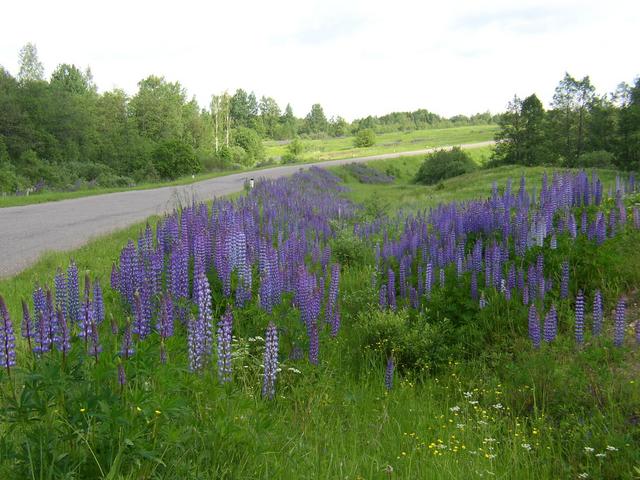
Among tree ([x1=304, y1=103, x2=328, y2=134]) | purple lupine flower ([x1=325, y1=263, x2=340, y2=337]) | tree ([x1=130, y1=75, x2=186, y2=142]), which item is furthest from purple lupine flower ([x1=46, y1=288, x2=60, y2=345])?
tree ([x1=304, y1=103, x2=328, y2=134])

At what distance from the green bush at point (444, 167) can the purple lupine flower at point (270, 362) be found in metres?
29.5

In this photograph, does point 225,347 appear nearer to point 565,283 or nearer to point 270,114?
point 565,283

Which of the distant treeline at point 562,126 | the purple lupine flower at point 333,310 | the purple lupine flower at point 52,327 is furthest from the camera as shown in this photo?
the distant treeline at point 562,126

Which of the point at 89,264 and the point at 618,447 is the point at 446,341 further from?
the point at 89,264

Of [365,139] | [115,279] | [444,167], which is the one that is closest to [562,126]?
[444,167]

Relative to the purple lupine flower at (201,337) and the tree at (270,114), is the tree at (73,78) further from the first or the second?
the purple lupine flower at (201,337)

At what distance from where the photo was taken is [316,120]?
15825 centimetres

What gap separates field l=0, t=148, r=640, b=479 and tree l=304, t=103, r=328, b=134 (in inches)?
5634

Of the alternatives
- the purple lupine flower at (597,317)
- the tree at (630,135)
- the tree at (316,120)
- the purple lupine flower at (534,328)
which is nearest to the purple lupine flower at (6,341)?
the purple lupine flower at (534,328)

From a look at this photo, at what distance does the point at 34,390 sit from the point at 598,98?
32.8 meters

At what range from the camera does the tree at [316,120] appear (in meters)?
150

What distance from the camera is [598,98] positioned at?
29.0 m

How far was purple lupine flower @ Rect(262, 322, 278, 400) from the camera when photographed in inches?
157

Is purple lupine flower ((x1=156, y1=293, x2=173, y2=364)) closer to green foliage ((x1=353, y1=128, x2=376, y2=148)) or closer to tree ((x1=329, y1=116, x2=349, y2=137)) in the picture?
green foliage ((x1=353, y1=128, x2=376, y2=148))
